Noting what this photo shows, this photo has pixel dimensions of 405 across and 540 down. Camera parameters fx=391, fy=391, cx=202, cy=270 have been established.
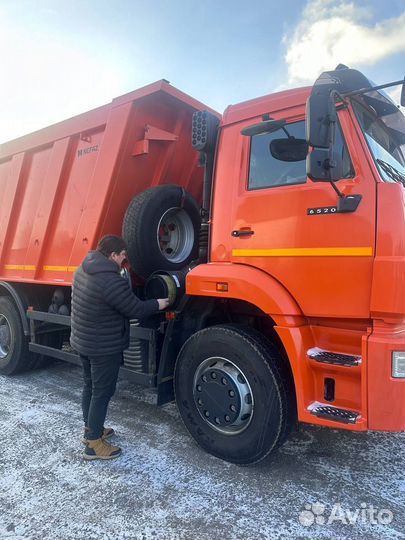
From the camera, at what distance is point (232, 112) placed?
3217 millimetres

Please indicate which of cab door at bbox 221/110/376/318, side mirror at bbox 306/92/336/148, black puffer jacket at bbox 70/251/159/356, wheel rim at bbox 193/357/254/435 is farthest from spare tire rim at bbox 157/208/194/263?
side mirror at bbox 306/92/336/148

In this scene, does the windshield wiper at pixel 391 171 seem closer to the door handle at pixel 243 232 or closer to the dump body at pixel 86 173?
the door handle at pixel 243 232

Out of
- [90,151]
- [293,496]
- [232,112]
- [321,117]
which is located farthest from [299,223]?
[90,151]

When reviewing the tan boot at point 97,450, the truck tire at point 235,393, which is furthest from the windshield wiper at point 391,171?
the tan boot at point 97,450

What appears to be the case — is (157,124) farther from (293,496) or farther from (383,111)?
(293,496)

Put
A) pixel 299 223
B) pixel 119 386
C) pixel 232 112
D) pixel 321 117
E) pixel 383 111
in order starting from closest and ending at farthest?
1. pixel 321 117
2. pixel 299 223
3. pixel 383 111
4. pixel 232 112
5. pixel 119 386

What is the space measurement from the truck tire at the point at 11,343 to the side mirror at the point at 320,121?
14.3 feet

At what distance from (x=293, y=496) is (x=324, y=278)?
149 cm

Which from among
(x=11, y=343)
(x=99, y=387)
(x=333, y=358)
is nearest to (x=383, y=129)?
(x=333, y=358)

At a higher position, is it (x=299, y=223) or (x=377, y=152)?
(x=377, y=152)

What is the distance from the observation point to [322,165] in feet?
7.74

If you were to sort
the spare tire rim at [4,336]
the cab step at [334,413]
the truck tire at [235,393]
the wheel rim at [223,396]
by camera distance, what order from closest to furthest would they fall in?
the cab step at [334,413] → the truck tire at [235,393] → the wheel rim at [223,396] → the spare tire rim at [4,336]

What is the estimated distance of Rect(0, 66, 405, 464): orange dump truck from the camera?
2.40 meters

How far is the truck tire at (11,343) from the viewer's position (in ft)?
16.7
